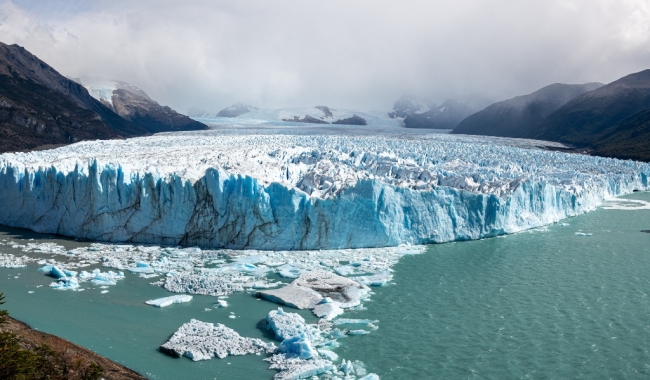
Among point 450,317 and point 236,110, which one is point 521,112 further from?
point 450,317

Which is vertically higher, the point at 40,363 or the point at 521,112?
the point at 521,112

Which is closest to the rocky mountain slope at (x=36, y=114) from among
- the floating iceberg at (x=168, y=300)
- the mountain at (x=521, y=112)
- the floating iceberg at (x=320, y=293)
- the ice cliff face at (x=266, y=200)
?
the ice cliff face at (x=266, y=200)

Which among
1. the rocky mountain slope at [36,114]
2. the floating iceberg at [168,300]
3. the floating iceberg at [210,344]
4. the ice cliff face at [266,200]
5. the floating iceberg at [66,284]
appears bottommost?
the floating iceberg at [210,344]

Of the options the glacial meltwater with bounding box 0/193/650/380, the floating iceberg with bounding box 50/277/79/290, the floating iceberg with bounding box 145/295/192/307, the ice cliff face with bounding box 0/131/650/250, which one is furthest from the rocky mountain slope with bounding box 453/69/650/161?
the floating iceberg with bounding box 50/277/79/290

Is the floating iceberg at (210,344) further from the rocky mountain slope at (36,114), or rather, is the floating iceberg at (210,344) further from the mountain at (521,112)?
the mountain at (521,112)

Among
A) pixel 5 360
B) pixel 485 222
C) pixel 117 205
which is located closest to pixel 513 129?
pixel 485 222

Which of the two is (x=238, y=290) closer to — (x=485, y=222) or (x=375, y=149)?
(x=485, y=222)

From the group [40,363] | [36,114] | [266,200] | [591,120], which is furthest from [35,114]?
[591,120]
